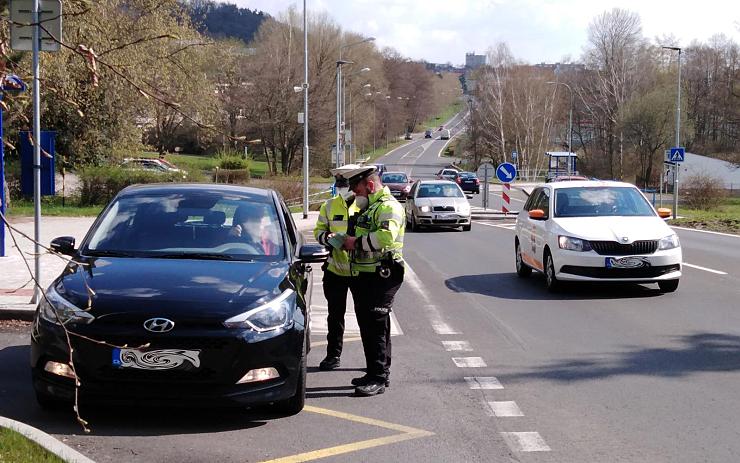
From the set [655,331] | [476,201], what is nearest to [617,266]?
[655,331]

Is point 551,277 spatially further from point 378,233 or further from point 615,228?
point 378,233

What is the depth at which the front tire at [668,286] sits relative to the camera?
515 inches

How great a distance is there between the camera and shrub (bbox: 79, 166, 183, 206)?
113 feet

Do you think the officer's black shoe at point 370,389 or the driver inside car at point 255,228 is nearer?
the officer's black shoe at point 370,389

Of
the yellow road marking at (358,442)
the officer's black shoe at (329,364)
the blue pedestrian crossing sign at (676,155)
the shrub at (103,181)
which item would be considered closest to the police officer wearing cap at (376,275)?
the yellow road marking at (358,442)

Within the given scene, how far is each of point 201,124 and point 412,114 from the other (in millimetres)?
167117

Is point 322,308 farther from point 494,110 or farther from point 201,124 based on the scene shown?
point 494,110

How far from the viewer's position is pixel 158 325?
580 centimetres

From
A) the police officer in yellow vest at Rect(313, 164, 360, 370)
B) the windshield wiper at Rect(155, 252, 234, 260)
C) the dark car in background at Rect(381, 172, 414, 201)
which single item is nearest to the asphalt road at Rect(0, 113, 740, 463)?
the police officer in yellow vest at Rect(313, 164, 360, 370)

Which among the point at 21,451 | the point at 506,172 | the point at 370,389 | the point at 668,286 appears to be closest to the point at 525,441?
the point at 370,389

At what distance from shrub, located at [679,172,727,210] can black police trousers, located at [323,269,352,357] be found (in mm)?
41583

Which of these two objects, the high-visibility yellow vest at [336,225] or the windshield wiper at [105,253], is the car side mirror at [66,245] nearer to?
the windshield wiper at [105,253]

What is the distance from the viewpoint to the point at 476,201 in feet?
185

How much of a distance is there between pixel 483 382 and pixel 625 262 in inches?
220
